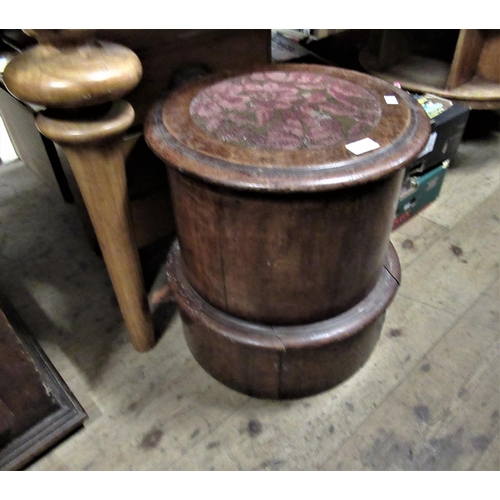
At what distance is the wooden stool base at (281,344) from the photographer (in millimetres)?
918

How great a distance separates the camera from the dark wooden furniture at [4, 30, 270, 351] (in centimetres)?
66

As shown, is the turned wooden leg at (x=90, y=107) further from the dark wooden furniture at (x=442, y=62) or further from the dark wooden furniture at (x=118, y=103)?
the dark wooden furniture at (x=442, y=62)

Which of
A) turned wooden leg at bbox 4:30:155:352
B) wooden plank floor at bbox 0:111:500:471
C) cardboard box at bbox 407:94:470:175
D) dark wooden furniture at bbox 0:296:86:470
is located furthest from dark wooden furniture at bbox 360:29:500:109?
dark wooden furniture at bbox 0:296:86:470

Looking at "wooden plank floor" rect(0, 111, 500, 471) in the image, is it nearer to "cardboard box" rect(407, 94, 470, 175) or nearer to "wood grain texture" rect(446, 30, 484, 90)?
"cardboard box" rect(407, 94, 470, 175)

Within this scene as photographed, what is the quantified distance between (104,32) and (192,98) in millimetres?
237

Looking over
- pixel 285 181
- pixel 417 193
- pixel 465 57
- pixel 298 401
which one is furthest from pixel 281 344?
pixel 465 57

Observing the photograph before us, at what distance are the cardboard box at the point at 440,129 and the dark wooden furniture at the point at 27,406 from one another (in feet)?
4.15

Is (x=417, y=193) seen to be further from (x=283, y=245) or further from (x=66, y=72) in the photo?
(x=66, y=72)

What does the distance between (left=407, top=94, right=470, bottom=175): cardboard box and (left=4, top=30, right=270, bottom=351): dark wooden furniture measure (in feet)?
2.03

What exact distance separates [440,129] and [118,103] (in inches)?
43.1

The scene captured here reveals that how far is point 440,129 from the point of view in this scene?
145cm

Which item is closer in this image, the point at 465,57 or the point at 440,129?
the point at 440,129


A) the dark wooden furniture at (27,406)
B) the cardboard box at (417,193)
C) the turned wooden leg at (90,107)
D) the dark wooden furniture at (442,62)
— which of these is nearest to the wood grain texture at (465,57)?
the dark wooden furniture at (442,62)
